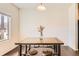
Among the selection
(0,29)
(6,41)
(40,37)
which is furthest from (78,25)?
(0,29)

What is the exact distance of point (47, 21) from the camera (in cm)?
364

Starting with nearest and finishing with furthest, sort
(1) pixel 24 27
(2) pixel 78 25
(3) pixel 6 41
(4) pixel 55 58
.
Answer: (4) pixel 55 58, (3) pixel 6 41, (1) pixel 24 27, (2) pixel 78 25

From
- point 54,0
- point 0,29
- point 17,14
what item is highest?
point 17,14

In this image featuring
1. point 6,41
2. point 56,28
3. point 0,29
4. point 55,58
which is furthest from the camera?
point 56,28

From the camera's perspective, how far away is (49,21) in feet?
11.8

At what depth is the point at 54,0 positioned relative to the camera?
0.86 m

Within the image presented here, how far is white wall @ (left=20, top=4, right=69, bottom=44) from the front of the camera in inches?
124

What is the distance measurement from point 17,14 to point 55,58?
238 centimetres

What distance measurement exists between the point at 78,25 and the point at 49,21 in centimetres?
187

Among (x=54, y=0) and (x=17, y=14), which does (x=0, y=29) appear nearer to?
(x=17, y=14)

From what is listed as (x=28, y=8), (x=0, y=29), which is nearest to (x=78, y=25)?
(x=28, y=8)

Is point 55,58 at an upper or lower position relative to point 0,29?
lower

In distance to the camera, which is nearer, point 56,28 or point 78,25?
point 56,28

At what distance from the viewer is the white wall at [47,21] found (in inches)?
124
